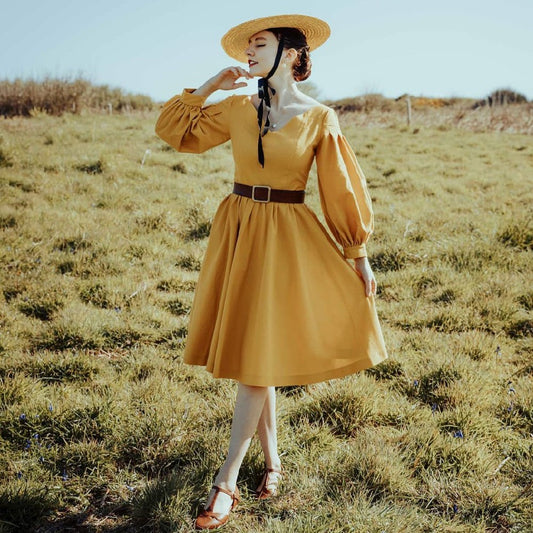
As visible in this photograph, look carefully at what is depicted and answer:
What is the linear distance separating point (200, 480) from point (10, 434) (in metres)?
1.14

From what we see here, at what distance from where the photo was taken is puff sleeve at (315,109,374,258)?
2.35 metres

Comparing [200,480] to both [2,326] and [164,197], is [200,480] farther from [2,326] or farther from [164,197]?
[164,197]

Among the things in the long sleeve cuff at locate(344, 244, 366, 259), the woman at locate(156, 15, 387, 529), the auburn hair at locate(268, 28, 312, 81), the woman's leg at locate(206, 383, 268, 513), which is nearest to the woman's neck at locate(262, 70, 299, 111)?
the woman at locate(156, 15, 387, 529)

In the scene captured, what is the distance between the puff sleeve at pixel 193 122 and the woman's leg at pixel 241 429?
1.24 m

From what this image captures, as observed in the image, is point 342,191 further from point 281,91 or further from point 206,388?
point 206,388

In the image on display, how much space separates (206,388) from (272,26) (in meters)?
2.20

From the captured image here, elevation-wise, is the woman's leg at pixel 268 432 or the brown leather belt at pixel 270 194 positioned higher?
the brown leather belt at pixel 270 194

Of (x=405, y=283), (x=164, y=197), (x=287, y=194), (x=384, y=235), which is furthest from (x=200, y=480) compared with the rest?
(x=164, y=197)

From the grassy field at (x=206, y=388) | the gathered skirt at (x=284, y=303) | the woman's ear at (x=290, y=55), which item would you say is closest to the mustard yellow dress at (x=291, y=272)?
the gathered skirt at (x=284, y=303)

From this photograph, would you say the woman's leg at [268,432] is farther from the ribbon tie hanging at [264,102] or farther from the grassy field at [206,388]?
the ribbon tie hanging at [264,102]

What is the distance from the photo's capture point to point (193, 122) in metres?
2.61

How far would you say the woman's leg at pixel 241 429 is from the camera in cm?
236

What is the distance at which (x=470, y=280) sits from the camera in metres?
5.12

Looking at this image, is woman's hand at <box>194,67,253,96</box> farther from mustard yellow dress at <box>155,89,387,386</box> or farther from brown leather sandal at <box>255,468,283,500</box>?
brown leather sandal at <box>255,468,283,500</box>
